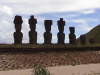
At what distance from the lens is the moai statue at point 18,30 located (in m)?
43.1

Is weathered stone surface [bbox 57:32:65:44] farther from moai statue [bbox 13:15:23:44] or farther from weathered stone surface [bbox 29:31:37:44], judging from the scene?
moai statue [bbox 13:15:23:44]

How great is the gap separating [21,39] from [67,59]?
52.8 feet

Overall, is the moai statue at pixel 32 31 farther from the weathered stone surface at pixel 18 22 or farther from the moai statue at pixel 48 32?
the moai statue at pixel 48 32

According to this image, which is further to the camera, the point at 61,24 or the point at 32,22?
the point at 61,24

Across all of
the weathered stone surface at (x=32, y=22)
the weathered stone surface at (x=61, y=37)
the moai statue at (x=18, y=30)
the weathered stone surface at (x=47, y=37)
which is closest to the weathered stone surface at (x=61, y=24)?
the weathered stone surface at (x=61, y=37)

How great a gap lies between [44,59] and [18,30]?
1786 cm

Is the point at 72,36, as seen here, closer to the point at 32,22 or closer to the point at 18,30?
the point at 32,22

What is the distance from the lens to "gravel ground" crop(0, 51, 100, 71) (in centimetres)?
2394

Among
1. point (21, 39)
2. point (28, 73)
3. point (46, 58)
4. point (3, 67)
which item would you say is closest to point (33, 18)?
point (21, 39)

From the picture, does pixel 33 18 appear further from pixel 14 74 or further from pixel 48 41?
pixel 14 74

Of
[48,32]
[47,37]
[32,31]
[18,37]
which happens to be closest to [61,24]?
[48,32]

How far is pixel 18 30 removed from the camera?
4378 centimetres

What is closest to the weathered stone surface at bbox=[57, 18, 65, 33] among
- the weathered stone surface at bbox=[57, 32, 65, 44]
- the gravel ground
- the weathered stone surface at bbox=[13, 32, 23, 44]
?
the weathered stone surface at bbox=[57, 32, 65, 44]

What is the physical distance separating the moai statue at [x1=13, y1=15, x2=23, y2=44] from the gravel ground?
13293mm
